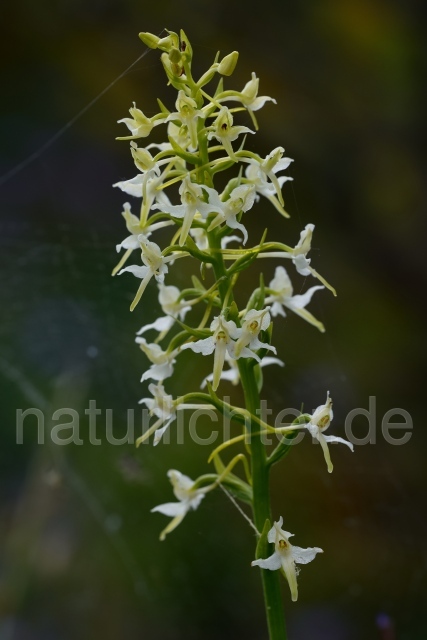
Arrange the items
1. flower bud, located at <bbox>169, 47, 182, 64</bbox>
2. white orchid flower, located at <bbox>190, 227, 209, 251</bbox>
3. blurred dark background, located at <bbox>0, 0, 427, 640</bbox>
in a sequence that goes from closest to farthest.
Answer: flower bud, located at <bbox>169, 47, 182, 64</bbox> < white orchid flower, located at <bbox>190, 227, 209, 251</bbox> < blurred dark background, located at <bbox>0, 0, 427, 640</bbox>

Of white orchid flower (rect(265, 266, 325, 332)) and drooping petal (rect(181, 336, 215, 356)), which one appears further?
white orchid flower (rect(265, 266, 325, 332))

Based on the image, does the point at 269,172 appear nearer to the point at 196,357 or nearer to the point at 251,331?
the point at 251,331

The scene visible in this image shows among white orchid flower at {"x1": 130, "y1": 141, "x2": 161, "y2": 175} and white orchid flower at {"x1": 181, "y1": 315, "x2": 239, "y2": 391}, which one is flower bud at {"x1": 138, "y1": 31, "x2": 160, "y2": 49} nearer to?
white orchid flower at {"x1": 130, "y1": 141, "x2": 161, "y2": 175}

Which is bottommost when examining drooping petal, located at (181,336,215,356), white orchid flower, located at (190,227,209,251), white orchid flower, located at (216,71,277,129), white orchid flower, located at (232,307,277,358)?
white orchid flower, located at (232,307,277,358)

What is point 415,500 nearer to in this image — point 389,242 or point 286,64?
point 389,242

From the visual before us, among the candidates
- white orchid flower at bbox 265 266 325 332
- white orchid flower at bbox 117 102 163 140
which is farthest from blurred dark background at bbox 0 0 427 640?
white orchid flower at bbox 117 102 163 140

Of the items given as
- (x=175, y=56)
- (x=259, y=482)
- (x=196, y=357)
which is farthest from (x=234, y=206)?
(x=196, y=357)

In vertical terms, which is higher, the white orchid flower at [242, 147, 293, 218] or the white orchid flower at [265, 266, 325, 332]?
the white orchid flower at [242, 147, 293, 218]
